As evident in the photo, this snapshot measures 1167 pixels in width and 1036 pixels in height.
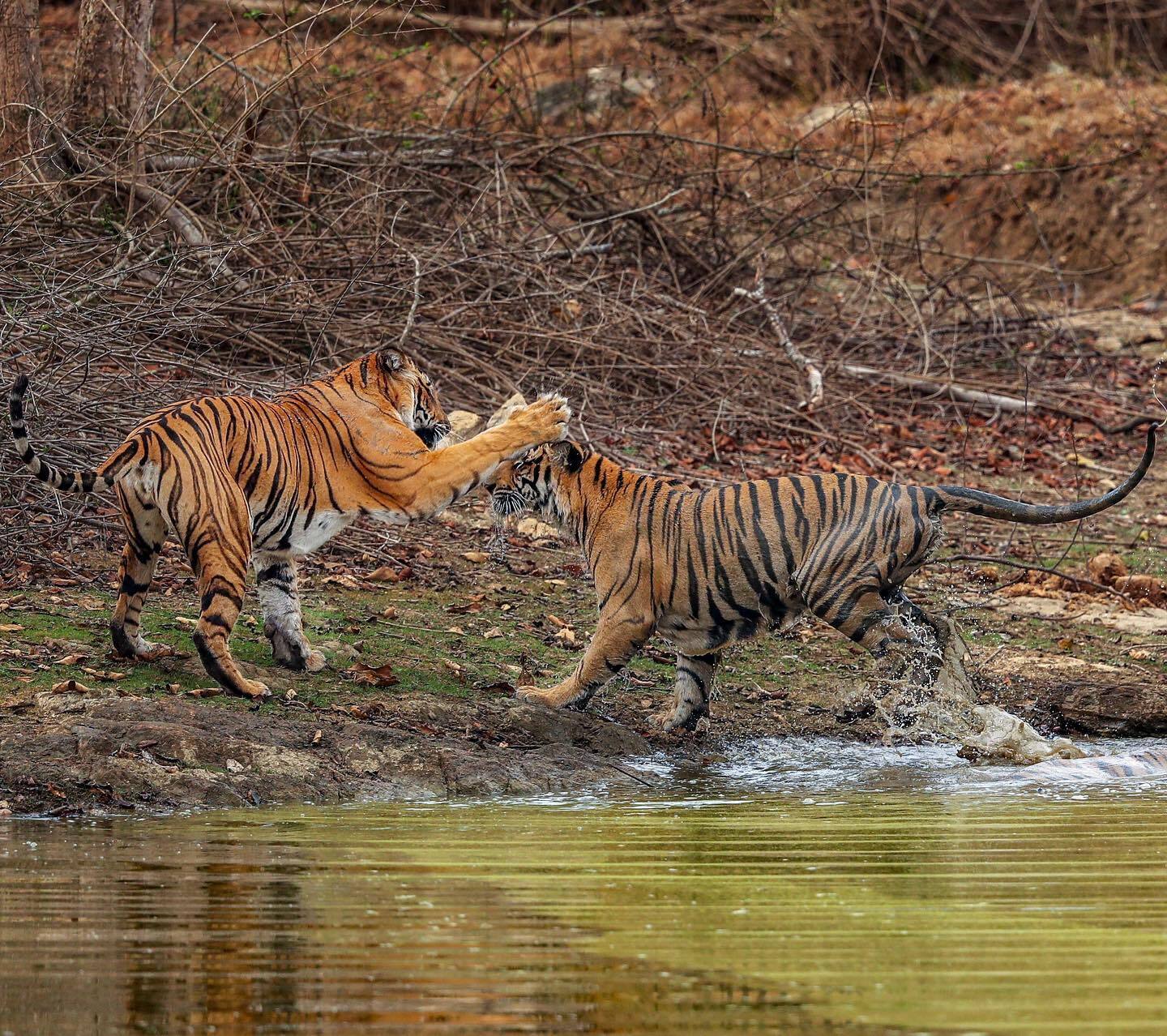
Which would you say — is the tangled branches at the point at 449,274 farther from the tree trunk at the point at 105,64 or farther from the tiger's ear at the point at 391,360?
the tiger's ear at the point at 391,360

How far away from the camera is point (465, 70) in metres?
19.0

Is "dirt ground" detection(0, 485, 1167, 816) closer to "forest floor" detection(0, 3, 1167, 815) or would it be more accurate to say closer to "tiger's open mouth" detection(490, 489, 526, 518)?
"forest floor" detection(0, 3, 1167, 815)

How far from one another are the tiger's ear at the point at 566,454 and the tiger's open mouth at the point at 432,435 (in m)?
0.55

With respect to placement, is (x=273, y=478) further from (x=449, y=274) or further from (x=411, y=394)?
(x=449, y=274)

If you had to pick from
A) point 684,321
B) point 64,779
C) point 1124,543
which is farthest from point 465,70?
point 64,779

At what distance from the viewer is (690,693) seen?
733cm

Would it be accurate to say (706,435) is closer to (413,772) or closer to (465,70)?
(413,772)

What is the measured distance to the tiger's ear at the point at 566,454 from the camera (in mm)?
7523

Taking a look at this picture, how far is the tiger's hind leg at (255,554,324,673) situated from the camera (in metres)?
7.14

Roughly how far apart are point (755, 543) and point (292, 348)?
→ 4721mm

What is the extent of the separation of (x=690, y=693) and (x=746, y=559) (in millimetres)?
637

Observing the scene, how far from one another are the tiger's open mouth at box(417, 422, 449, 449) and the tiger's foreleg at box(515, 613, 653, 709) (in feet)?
4.04

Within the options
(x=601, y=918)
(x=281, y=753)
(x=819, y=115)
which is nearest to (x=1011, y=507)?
(x=281, y=753)

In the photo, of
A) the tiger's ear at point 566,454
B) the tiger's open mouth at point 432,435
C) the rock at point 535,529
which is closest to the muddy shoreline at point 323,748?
the tiger's ear at point 566,454
